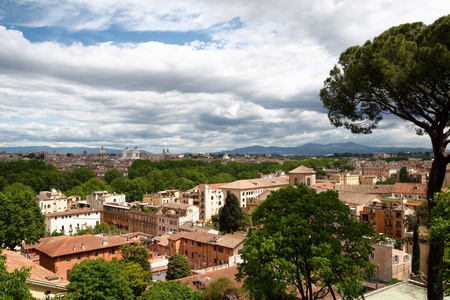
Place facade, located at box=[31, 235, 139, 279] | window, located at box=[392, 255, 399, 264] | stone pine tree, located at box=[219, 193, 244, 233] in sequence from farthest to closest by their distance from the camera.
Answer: stone pine tree, located at box=[219, 193, 244, 233]
facade, located at box=[31, 235, 139, 279]
window, located at box=[392, 255, 399, 264]

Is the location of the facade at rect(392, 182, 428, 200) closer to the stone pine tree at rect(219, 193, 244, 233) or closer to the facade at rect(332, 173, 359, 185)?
the stone pine tree at rect(219, 193, 244, 233)

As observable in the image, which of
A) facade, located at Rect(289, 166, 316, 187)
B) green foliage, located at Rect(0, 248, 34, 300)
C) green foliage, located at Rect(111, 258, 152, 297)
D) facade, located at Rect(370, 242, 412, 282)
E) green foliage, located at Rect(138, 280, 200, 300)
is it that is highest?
green foliage, located at Rect(0, 248, 34, 300)

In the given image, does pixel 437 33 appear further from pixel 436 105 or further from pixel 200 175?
pixel 200 175

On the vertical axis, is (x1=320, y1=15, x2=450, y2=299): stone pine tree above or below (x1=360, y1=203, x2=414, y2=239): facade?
above

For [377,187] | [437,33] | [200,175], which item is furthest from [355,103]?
[200,175]

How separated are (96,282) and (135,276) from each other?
5.89 m

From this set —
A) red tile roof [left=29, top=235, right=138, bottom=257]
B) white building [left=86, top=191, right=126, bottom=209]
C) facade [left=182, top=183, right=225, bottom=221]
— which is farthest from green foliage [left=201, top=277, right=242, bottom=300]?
white building [left=86, top=191, right=126, bottom=209]

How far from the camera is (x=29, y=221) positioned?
29.3 meters

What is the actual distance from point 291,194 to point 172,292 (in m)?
7.51

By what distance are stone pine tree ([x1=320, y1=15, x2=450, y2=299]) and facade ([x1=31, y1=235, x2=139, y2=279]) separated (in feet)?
83.3

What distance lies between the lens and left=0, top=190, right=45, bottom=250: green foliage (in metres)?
28.2

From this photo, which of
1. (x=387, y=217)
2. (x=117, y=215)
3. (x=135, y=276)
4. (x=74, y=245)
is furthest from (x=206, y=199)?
(x=135, y=276)

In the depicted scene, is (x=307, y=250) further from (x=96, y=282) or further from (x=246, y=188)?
(x=246, y=188)

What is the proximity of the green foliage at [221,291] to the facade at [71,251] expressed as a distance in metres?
15.7
